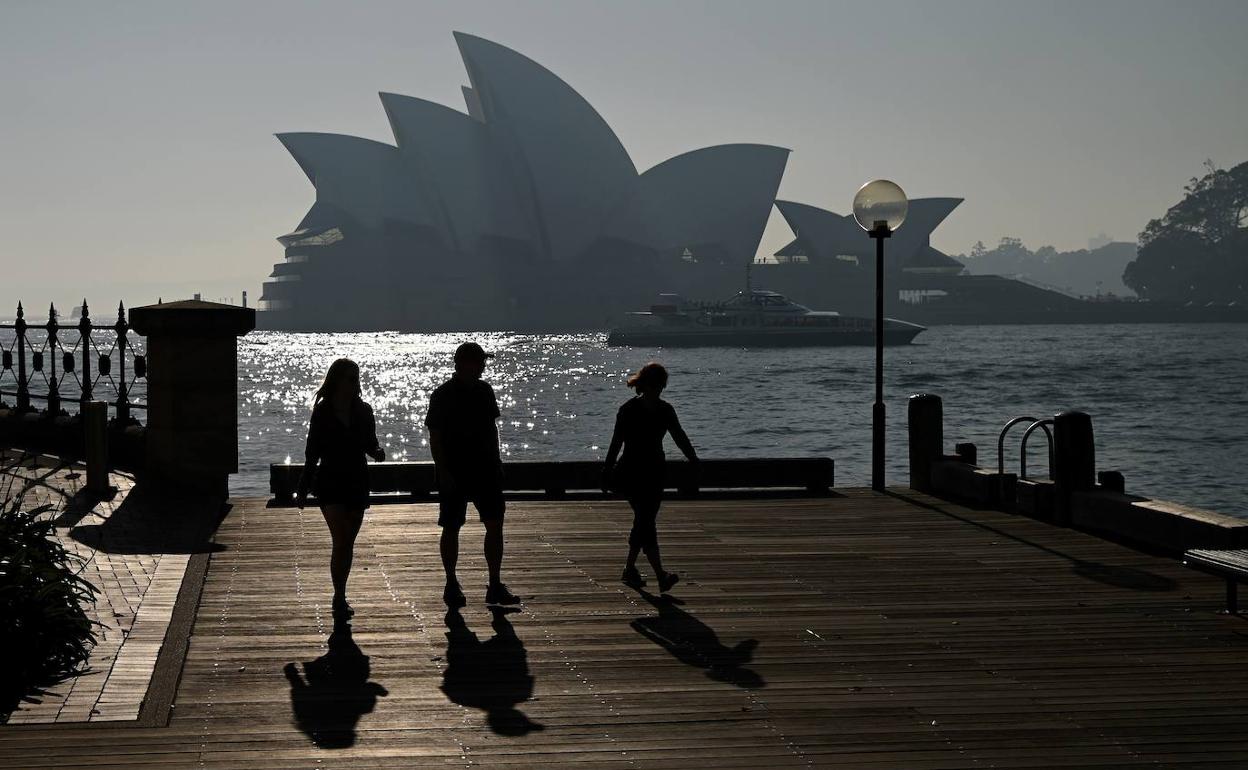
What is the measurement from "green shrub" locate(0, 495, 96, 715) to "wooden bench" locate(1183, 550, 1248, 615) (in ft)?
16.2

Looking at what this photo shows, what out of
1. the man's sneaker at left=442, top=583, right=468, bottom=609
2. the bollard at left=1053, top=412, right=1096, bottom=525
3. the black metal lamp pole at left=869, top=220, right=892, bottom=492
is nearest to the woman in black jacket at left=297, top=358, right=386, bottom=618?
the man's sneaker at left=442, top=583, right=468, bottom=609

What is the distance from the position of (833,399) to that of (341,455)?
5475 cm

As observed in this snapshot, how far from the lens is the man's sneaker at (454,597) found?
7383 millimetres

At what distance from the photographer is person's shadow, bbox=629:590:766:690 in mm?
6004

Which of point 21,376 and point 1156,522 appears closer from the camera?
point 1156,522

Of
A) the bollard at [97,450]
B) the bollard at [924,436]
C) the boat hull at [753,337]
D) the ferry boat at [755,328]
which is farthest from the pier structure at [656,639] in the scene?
the ferry boat at [755,328]

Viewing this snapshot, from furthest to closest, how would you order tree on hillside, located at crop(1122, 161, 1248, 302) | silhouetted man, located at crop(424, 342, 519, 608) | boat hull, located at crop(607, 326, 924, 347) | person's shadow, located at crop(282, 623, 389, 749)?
tree on hillside, located at crop(1122, 161, 1248, 302) < boat hull, located at crop(607, 326, 924, 347) < silhouetted man, located at crop(424, 342, 519, 608) < person's shadow, located at crop(282, 623, 389, 749)

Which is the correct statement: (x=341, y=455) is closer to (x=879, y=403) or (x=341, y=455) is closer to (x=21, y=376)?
(x=879, y=403)

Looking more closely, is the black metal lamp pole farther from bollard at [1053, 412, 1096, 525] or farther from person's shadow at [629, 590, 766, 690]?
person's shadow at [629, 590, 766, 690]

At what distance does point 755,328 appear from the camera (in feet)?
384

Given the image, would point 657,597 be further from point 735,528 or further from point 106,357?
point 106,357

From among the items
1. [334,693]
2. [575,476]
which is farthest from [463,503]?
[575,476]

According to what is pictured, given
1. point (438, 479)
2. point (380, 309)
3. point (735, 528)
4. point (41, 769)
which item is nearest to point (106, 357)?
point (735, 528)

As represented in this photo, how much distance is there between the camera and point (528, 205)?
124812 mm
